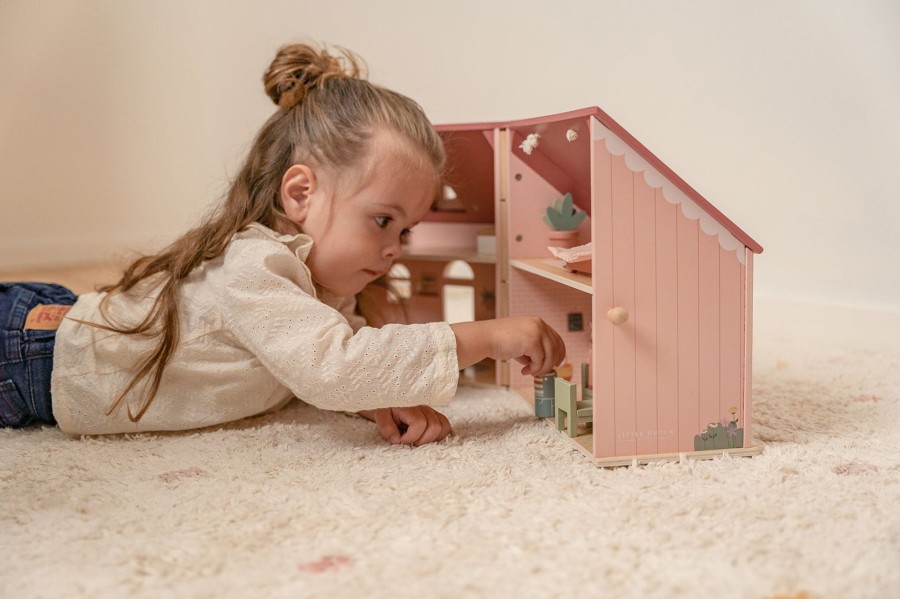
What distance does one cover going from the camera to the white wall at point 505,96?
5.46ft

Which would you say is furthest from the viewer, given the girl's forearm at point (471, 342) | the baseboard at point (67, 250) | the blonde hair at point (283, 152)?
the baseboard at point (67, 250)

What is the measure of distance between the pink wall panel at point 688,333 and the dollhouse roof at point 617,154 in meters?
0.02

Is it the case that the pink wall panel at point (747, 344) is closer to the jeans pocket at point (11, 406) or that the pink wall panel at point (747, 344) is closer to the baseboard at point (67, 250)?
the jeans pocket at point (11, 406)

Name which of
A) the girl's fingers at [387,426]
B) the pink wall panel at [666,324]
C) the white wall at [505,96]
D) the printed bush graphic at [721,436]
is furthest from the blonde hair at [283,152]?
the white wall at [505,96]

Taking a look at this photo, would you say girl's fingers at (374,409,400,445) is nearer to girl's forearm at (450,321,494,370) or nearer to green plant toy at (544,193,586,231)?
girl's forearm at (450,321,494,370)

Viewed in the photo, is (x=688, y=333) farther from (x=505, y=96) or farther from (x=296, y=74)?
(x=505, y=96)

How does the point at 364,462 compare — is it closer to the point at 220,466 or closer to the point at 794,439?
the point at 220,466

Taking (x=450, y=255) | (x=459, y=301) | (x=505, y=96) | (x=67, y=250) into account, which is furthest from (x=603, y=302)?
(x=67, y=250)

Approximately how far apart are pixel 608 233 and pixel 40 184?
7.31 feet

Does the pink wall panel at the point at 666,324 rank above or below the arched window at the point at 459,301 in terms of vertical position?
above

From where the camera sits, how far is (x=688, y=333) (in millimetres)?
991

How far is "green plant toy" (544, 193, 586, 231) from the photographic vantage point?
135cm

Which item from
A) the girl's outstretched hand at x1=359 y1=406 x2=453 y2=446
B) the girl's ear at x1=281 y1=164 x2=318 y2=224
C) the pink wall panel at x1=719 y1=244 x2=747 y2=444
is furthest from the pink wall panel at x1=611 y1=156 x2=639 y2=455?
the girl's ear at x1=281 y1=164 x2=318 y2=224

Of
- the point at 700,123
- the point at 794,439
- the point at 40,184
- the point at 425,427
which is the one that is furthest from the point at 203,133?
the point at 794,439
